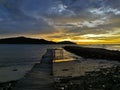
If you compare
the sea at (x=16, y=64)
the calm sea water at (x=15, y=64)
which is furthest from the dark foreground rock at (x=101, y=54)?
the calm sea water at (x=15, y=64)

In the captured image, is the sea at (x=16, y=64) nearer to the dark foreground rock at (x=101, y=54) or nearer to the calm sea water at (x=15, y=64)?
the calm sea water at (x=15, y=64)

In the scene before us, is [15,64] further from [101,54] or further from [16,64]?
[101,54]

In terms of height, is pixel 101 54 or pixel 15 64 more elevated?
pixel 101 54

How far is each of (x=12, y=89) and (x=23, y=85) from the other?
106cm

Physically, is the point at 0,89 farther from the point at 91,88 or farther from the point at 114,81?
the point at 114,81

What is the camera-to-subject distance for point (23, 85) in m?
12.9

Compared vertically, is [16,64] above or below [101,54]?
below

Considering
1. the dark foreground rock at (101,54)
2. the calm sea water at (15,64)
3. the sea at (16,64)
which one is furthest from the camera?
the dark foreground rock at (101,54)

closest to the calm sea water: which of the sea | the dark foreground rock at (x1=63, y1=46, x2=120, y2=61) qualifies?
the sea

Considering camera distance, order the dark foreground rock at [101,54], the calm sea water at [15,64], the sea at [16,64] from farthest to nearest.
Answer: the dark foreground rock at [101,54]
the calm sea water at [15,64]
the sea at [16,64]

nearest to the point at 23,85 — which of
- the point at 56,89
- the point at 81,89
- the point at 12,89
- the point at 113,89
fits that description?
the point at 12,89

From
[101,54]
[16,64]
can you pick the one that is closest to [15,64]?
[16,64]

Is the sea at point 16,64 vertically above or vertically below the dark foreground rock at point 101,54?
below

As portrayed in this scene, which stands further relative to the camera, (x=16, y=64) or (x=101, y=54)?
(x=101, y=54)
